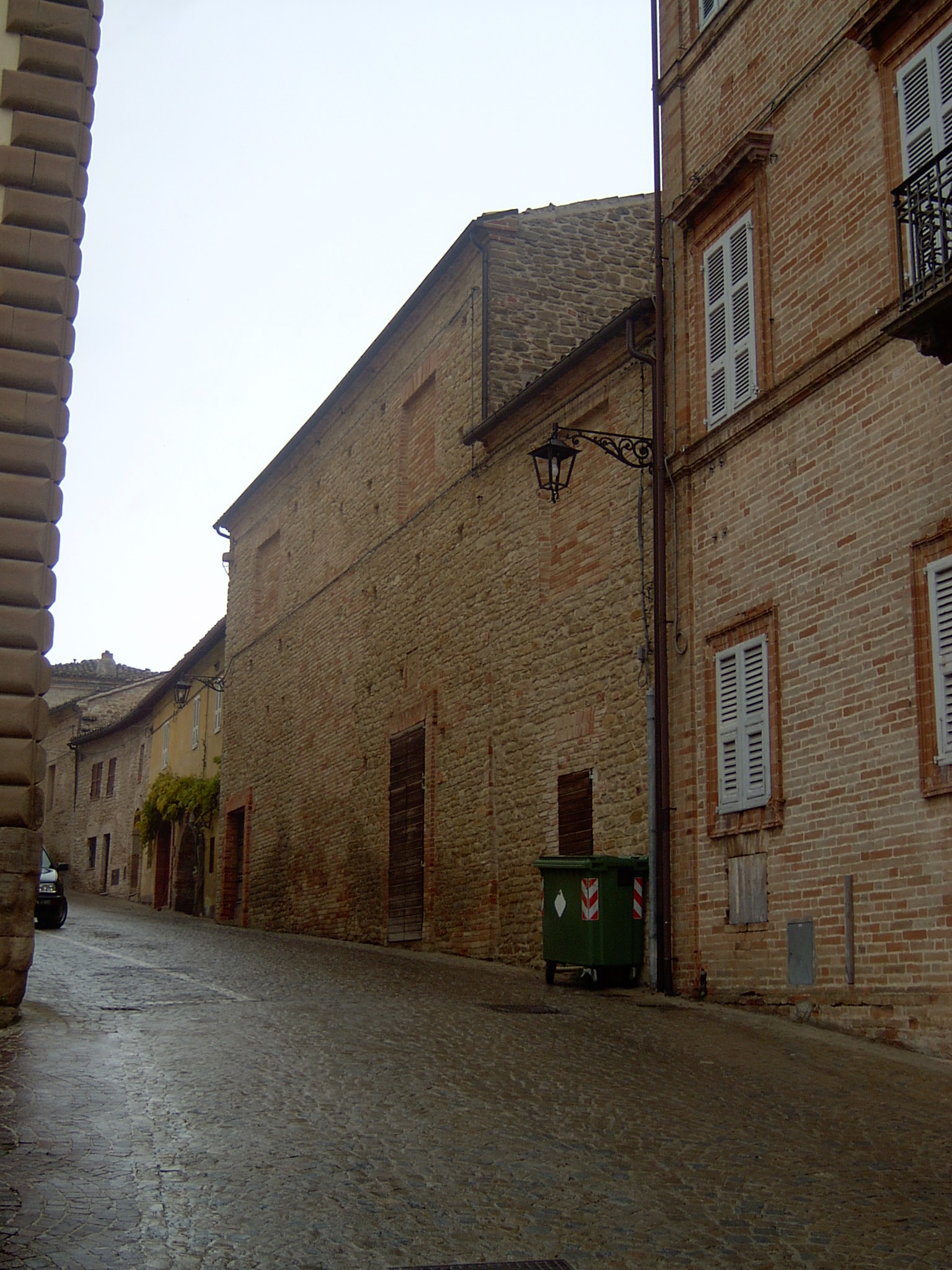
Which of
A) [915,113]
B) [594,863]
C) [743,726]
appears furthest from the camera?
[594,863]

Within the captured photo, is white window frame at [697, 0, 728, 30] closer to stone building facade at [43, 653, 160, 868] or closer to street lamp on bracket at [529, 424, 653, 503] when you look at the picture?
street lamp on bracket at [529, 424, 653, 503]

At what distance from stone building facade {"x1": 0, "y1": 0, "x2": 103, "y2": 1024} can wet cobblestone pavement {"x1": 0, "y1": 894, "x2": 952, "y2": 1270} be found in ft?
4.44

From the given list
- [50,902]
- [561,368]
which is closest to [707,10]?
[561,368]

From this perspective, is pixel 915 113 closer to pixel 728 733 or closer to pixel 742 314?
pixel 742 314

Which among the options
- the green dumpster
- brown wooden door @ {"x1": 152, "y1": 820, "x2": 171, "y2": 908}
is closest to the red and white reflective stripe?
the green dumpster

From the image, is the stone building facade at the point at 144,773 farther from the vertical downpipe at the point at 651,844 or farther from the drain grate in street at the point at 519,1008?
the drain grate in street at the point at 519,1008

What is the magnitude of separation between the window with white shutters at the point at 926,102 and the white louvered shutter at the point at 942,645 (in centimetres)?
293

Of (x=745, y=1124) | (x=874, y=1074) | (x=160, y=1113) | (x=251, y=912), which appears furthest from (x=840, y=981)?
(x=251, y=912)

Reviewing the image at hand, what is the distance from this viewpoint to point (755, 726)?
12508 mm

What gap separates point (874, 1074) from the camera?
29.8 ft

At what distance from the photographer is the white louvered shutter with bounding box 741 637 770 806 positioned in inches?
484

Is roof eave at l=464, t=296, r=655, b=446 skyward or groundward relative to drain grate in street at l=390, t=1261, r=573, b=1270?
skyward

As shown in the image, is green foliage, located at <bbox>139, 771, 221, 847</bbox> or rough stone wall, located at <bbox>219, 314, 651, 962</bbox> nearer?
rough stone wall, located at <bbox>219, 314, 651, 962</bbox>

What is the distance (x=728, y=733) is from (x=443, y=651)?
7.64 m
